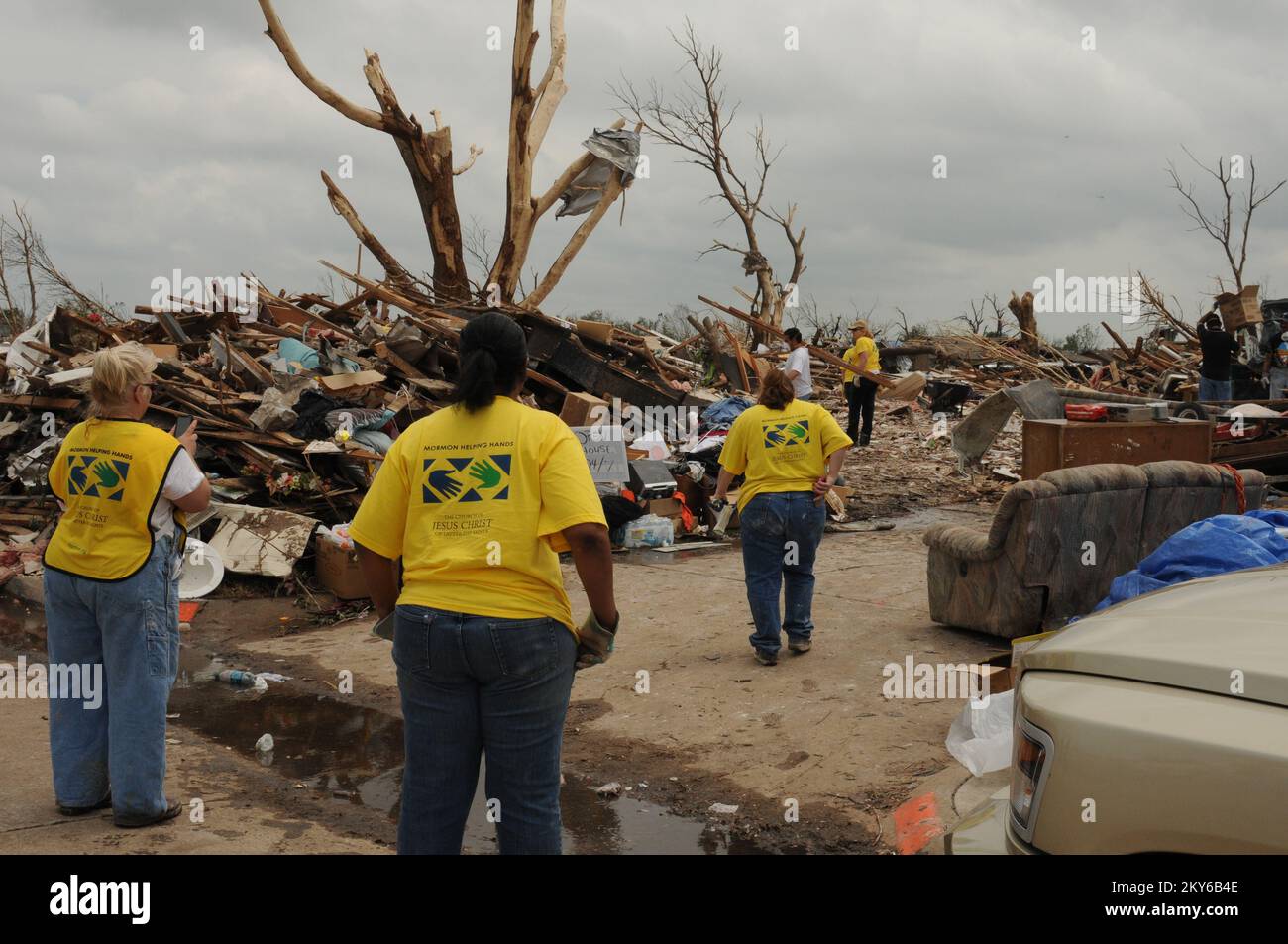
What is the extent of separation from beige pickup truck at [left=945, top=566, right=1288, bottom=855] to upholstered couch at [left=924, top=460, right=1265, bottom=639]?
4.07 metres

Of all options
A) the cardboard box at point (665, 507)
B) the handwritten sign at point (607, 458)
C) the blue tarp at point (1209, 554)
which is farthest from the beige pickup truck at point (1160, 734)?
the cardboard box at point (665, 507)

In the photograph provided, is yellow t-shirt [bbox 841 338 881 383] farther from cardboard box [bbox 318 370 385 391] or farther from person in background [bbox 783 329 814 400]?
cardboard box [bbox 318 370 385 391]

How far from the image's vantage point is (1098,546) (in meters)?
6.88

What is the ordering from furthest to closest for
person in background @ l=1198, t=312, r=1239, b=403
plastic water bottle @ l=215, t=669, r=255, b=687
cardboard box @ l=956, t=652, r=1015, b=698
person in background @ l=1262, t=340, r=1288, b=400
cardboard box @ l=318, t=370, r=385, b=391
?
1. person in background @ l=1262, t=340, r=1288, b=400
2. person in background @ l=1198, t=312, r=1239, b=403
3. cardboard box @ l=318, t=370, r=385, b=391
4. plastic water bottle @ l=215, t=669, r=255, b=687
5. cardboard box @ l=956, t=652, r=1015, b=698

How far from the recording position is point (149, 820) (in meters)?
4.34

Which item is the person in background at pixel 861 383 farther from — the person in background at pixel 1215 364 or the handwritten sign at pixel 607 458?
the handwritten sign at pixel 607 458

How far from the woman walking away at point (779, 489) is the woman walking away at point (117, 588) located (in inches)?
132

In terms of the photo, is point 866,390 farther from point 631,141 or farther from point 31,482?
point 31,482

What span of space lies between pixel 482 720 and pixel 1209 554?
374 cm

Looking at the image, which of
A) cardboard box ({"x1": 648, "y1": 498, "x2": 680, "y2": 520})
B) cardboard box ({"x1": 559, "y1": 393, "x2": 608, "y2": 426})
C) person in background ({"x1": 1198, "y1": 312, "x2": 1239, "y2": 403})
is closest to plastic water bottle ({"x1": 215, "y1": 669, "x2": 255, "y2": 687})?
cardboard box ({"x1": 648, "y1": 498, "x2": 680, "y2": 520})

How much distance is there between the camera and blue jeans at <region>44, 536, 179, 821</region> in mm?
4266

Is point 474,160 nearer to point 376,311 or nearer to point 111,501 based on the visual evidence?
point 376,311

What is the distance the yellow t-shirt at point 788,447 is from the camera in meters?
6.69

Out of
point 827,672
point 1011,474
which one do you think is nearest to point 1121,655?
point 827,672
